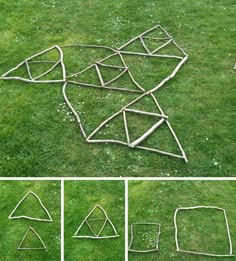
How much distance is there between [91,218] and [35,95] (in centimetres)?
238

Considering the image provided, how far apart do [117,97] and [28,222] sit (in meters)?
2.56

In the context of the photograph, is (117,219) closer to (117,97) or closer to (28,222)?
(28,222)

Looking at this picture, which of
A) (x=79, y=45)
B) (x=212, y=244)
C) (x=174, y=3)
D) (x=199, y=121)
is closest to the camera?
(x=212, y=244)

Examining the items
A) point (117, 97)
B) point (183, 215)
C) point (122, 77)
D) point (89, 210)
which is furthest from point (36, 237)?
point (122, 77)

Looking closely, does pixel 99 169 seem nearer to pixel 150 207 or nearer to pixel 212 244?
pixel 150 207

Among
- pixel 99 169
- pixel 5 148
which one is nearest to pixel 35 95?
pixel 5 148

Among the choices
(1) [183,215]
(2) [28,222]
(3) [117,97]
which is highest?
(3) [117,97]

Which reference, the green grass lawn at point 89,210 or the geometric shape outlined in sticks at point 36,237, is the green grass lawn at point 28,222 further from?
the green grass lawn at point 89,210

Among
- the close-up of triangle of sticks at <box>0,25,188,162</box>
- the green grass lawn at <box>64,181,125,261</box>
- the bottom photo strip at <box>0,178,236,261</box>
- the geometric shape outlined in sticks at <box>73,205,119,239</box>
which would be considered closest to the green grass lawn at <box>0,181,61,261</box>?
the bottom photo strip at <box>0,178,236,261</box>

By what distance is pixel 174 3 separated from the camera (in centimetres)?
1072

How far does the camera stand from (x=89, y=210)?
307 inches

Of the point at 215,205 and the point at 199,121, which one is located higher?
the point at 199,121

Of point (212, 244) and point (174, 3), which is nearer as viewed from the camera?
point (212, 244)

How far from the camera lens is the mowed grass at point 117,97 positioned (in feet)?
25.0
